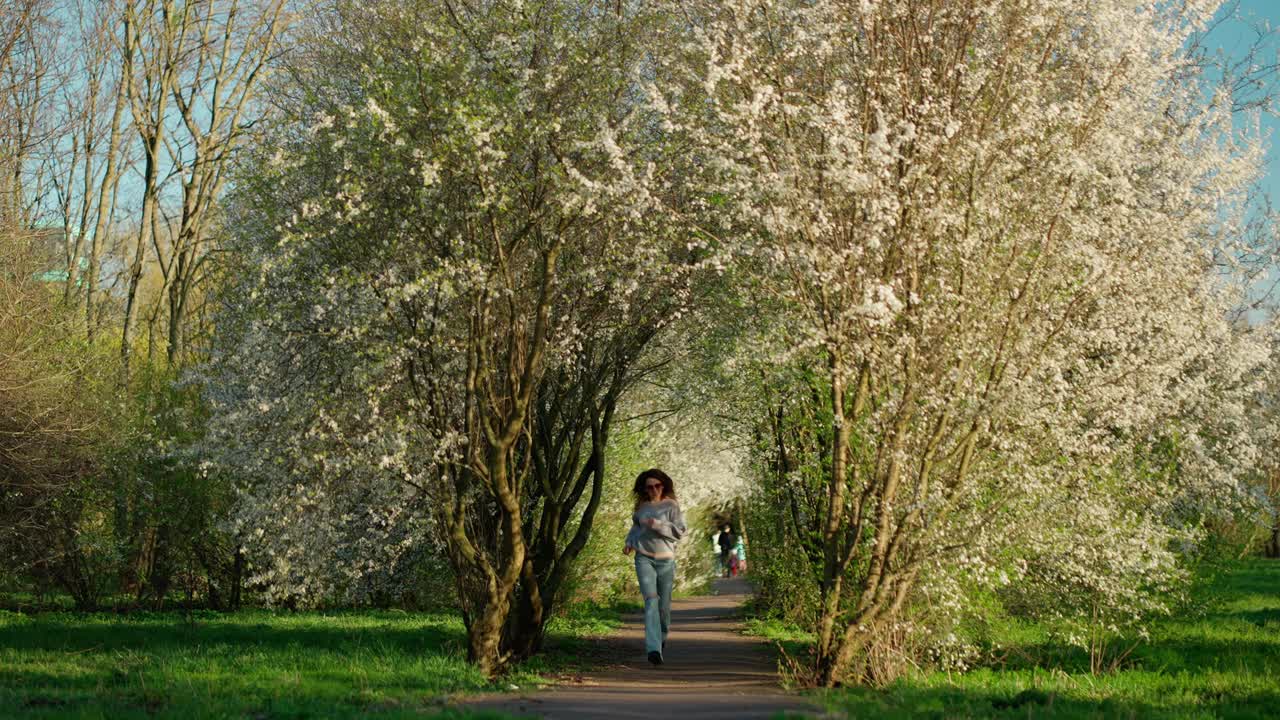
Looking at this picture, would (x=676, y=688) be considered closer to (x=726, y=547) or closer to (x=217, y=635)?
(x=217, y=635)

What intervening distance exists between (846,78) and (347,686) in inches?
286

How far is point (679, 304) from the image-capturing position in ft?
43.9

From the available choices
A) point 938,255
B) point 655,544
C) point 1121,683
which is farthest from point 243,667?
point 1121,683

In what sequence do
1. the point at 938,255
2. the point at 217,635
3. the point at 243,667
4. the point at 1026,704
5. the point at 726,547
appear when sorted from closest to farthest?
1. the point at 1026,704
2. the point at 938,255
3. the point at 243,667
4. the point at 217,635
5. the point at 726,547

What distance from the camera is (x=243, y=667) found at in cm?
1127

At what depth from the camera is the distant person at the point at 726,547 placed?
4372 cm

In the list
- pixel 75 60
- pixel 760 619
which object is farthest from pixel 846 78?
pixel 75 60

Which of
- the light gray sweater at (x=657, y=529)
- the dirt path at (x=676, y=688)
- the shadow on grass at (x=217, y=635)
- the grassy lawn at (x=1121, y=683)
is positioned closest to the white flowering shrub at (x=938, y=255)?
the grassy lawn at (x=1121, y=683)

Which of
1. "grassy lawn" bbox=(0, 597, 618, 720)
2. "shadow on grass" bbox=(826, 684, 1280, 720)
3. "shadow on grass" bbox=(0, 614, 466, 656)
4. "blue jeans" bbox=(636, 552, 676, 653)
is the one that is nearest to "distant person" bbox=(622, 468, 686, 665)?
"blue jeans" bbox=(636, 552, 676, 653)

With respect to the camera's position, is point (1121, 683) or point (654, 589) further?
point (654, 589)

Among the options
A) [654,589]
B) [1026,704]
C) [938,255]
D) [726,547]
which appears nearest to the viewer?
[1026,704]

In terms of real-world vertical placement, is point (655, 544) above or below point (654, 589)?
above

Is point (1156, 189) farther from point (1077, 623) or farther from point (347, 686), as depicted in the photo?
point (347, 686)

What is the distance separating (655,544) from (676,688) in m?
1.81
